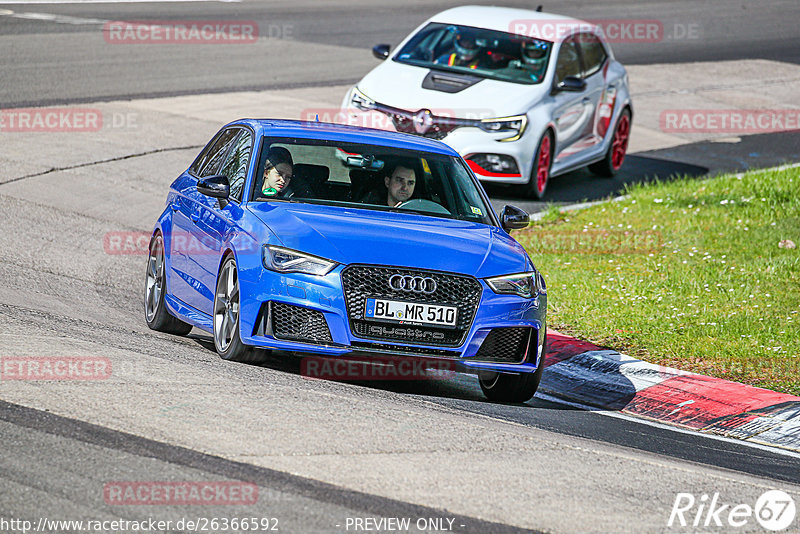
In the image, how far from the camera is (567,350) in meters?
9.98

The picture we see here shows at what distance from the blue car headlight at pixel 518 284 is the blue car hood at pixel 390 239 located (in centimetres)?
4

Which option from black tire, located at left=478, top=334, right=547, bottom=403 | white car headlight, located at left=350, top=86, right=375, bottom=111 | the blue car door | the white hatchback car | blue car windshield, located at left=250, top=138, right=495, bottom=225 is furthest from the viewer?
white car headlight, located at left=350, top=86, right=375, bottom=111

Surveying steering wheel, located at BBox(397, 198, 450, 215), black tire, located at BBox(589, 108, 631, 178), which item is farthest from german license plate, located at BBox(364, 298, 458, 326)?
black tire, located at BBox(589, 108, 631, 178)

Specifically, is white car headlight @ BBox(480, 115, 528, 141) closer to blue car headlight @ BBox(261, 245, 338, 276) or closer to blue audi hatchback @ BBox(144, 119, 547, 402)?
blue audi hatchback @ BBox(144, 119, 547, 402)

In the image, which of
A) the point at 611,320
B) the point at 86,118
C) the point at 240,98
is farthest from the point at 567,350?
the point at 240,98

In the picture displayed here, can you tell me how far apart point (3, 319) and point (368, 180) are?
260 cm

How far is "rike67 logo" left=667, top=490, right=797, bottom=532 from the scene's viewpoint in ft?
18.5

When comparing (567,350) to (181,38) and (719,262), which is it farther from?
(181,38)

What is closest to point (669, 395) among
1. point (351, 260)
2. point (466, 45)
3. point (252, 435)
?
point (351, 260)

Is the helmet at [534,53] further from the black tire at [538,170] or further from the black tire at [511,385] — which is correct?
the black tire at [511,385]

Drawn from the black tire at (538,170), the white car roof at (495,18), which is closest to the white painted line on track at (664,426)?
the black tire at (538,170)

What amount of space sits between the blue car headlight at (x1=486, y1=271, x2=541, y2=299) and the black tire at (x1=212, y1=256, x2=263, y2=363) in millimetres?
1500

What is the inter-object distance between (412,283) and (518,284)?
2.46ft

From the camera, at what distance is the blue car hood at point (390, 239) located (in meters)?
7.71
